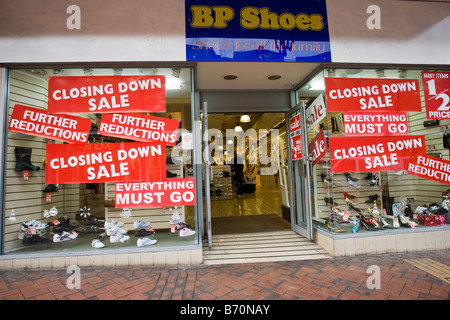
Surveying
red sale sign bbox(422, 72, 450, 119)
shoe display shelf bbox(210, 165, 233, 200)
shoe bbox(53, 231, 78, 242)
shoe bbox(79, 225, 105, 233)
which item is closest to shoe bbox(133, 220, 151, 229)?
shoe bbox(79, 225, 105, 233)

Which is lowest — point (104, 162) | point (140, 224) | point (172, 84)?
point (140, 224)

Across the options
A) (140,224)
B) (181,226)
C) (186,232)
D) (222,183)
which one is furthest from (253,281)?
(222,183)

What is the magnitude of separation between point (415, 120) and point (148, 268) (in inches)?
191

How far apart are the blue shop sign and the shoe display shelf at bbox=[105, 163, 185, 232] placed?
173 centimetres

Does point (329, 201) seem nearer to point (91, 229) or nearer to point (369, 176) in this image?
point (369, 176)

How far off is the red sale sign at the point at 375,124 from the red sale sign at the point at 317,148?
37 cm

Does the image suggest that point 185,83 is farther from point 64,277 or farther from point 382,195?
point 382,195

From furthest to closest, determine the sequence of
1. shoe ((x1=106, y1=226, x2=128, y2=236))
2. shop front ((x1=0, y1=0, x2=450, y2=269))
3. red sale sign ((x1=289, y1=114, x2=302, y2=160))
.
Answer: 1. red sale sign ((x1=289, y1=114, x2=302, y2=160))
2. shoe ((x1=106, y1=226, x2=128, y2=236))
3. shop front ((x1=0, y1=0, x2=450, y2=269))

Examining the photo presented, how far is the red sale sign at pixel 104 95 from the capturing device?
3719 mm

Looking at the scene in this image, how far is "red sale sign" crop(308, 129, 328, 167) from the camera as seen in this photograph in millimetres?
4023

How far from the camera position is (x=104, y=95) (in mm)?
3752

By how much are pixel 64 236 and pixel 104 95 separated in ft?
7.46

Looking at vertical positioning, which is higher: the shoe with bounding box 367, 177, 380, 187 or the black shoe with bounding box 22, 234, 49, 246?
the shoe with bounding box 367, 177, 380, 187

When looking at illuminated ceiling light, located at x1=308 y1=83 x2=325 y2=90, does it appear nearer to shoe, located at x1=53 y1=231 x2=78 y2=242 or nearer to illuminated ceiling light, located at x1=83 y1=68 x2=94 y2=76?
illuminated ceiling light, located at x1=83 y1=68 x2=94 y2=76
